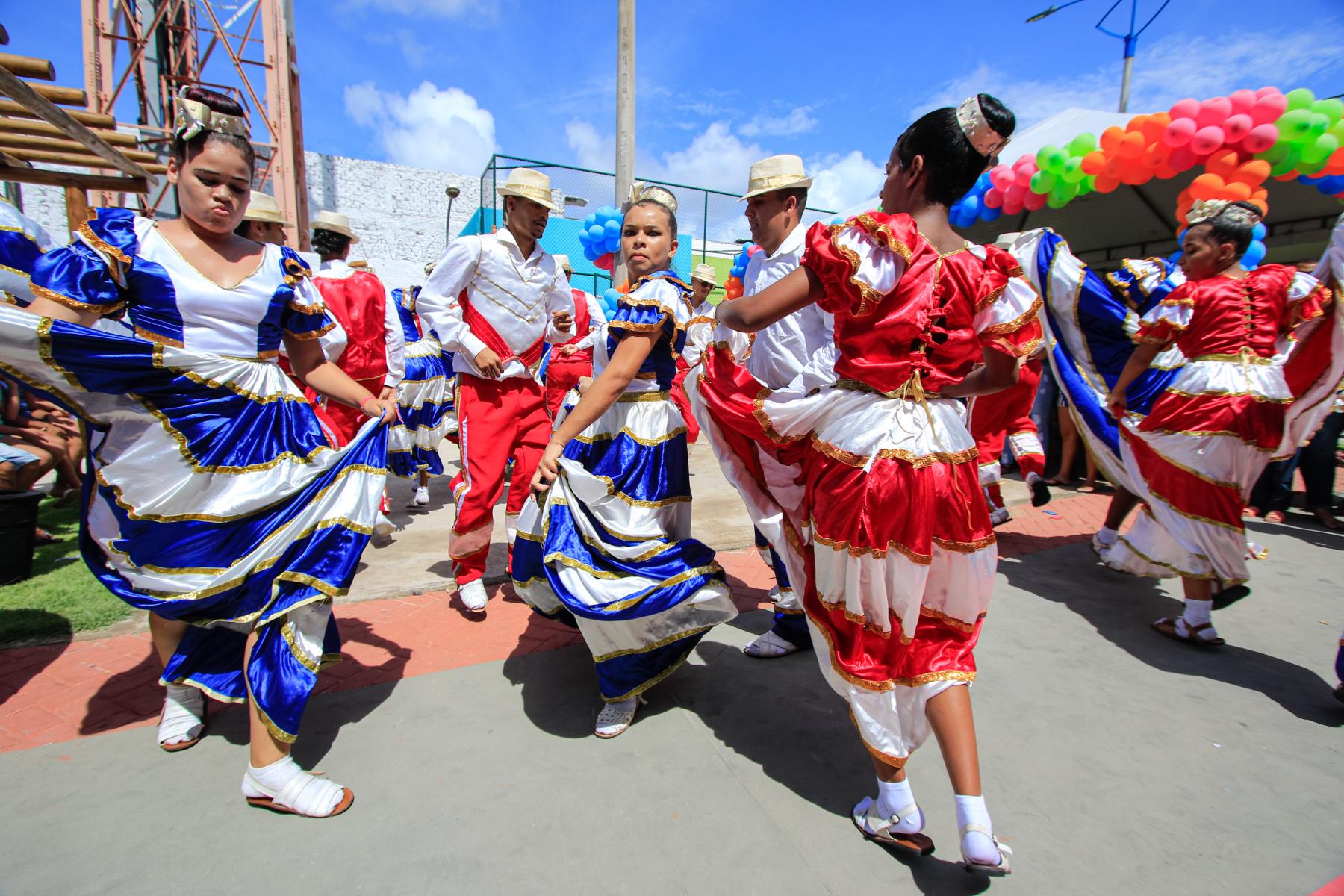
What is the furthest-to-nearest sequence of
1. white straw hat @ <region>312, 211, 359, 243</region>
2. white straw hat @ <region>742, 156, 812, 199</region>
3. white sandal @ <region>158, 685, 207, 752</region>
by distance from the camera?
1. white straw hat @ <region>312, 211, 359, 243</region>
2. white straw hat @ <region>742, 156, 812, 199</region>
3. white sandal @ <region>158, 685, 207, 752</region>

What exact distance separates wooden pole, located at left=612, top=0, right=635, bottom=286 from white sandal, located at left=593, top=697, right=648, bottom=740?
5.82 m

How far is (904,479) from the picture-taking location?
73.7 inches

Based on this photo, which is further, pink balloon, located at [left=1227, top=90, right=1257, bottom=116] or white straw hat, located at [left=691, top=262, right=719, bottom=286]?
white straw hat, located at [left=691, top=262, right=719, bottom=286]

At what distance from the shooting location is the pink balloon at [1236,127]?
21.0 feet

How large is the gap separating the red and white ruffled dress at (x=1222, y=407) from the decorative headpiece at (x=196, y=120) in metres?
4.15

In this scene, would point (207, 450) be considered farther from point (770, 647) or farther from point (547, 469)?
point (770, 647)

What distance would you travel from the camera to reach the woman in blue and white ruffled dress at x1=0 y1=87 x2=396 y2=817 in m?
2.04

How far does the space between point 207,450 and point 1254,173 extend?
8640 millimetres

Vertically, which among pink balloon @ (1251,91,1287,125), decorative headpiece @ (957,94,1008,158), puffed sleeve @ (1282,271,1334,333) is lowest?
puffed sleeve @ (1282,271,1334,333)

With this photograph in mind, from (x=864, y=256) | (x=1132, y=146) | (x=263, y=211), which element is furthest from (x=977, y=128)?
(x=1132, y=146)

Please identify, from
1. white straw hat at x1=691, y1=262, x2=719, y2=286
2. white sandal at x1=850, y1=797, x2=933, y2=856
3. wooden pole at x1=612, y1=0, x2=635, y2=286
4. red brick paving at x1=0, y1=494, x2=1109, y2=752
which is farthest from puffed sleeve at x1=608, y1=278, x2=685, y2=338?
white straw hat at x1=691, y1=262, x2=719, y2=286

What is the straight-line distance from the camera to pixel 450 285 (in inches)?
144

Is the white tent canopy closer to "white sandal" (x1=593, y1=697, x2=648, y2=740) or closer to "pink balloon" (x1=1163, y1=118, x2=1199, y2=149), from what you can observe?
"pink balloon" (x1=1163, y1=118, x2=1199, y2=149)

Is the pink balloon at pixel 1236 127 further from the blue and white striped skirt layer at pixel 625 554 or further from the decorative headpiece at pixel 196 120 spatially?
the decorative headpiece at pixel 196 120
